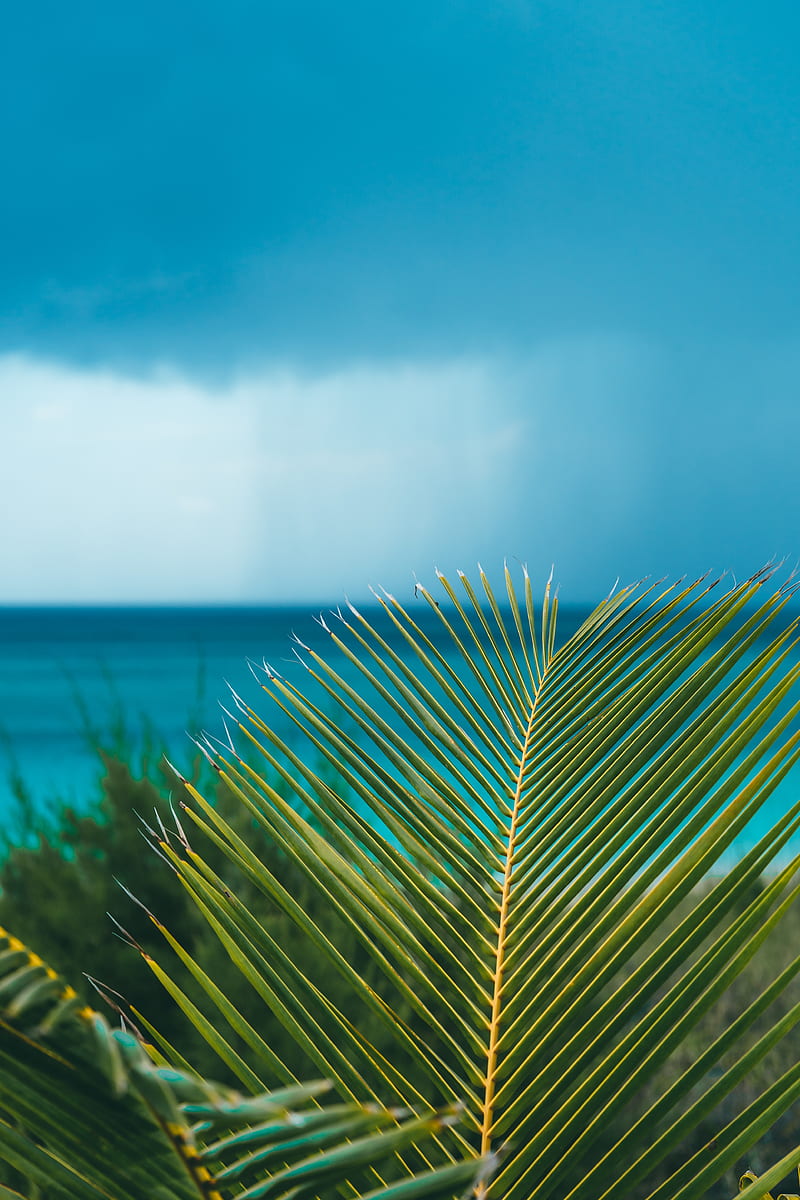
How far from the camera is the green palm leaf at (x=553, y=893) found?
2.09 ft

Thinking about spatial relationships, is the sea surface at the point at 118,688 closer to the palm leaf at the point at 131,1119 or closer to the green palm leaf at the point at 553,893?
the green palm leaf at the point at 553,893

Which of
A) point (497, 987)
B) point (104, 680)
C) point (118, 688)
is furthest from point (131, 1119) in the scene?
point (104, 680)

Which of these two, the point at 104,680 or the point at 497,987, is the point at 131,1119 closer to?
the point at 497,987

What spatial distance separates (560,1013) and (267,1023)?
4.55 feet

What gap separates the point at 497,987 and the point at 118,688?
10.8ft

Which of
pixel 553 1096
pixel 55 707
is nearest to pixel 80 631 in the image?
pixel 55 707

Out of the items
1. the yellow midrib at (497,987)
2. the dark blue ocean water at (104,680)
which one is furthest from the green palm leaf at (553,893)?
the dark blue ocean water at (104,680)

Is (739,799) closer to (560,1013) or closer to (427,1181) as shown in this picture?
(560,1013)

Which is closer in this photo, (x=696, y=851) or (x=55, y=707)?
(x=696, y=851)

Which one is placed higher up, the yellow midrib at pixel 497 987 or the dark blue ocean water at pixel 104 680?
the yellow midrib at pixel 497 987

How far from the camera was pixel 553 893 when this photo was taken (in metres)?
0.82

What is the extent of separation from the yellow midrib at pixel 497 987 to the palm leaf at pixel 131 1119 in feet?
1.01

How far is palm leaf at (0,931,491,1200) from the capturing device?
345 millimetres

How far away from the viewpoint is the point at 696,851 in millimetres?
682
